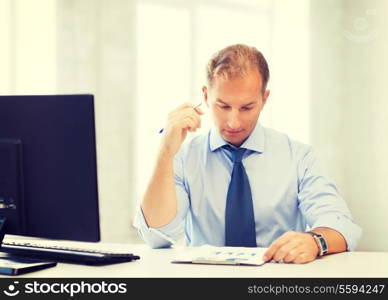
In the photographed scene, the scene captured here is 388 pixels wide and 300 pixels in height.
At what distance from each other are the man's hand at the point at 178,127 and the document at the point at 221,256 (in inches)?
12.4

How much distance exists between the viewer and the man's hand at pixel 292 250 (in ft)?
4.69

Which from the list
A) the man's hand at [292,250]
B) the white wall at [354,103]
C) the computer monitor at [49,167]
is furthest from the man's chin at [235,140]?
the white wall at [354,103]

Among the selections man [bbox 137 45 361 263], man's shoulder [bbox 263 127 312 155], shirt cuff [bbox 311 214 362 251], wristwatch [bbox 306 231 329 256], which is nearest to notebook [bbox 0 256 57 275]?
man [bbox 137 45 361 263]

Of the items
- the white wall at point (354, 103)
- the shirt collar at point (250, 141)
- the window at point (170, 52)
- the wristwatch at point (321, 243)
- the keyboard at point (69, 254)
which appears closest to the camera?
the keyboard at point (69, 254)

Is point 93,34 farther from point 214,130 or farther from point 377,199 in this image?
point 377,199

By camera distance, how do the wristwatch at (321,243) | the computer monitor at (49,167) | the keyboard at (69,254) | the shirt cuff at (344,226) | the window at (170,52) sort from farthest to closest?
the window at (170,52) → the shirt cuff at (344,226) → the wristwatch at (321,243) → the keyboard at (69,254) → the computer monitor at (49,167)

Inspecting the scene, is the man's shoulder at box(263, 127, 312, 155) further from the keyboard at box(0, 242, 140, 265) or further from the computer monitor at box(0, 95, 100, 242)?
the computer monitor at box(0, 95, 100, 242)

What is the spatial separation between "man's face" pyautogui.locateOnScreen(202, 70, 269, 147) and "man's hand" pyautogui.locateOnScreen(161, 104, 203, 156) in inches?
5.6

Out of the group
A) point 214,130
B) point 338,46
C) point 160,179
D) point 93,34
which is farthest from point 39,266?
point 338,46

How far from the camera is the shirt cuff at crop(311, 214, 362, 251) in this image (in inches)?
64.6

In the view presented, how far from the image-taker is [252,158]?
6.48ft

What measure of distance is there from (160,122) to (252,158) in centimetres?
205

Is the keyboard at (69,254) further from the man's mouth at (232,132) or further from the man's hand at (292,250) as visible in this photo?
the man's mouth at (232,132)

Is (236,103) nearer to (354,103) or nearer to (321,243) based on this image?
(321,243)
